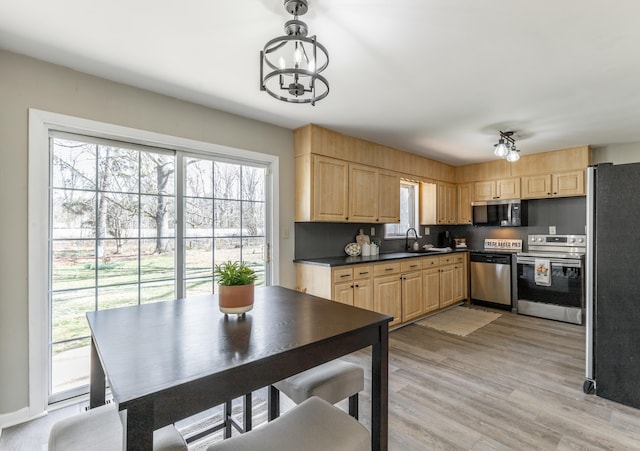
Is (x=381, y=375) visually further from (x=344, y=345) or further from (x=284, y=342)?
(x=284, y=342)

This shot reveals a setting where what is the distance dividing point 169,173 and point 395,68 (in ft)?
6.83

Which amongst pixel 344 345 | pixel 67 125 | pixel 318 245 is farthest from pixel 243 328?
pixel 318 245

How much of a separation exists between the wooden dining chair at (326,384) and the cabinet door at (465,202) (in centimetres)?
470

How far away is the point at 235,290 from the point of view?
146cm

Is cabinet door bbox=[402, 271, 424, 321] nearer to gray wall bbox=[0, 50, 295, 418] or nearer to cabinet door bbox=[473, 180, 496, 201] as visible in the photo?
cabinet door bbox=[473, 180, 496, 201]

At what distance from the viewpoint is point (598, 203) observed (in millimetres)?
2406

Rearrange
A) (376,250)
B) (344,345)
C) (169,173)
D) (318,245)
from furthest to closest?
(376,250) < (318,245) < (169,173) < (344,345)

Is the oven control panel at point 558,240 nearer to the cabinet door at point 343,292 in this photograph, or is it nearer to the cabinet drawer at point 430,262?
the cabinet drawer at point 430,262

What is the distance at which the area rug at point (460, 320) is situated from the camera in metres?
4.00

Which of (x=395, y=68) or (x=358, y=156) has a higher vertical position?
(x=395, y=68)

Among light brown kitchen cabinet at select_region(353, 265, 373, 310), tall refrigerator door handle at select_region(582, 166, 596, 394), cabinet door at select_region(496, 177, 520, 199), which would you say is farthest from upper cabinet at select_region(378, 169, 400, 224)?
tall refrigerator door handle at select_region(582, 166, 596, 394)

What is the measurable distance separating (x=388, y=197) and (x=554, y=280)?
100 inches

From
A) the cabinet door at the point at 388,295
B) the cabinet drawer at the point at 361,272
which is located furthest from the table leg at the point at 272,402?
the cabinet door at the point at 388,295

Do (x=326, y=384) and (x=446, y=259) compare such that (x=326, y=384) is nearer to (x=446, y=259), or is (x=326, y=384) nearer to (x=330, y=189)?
(x=330, y=189)
